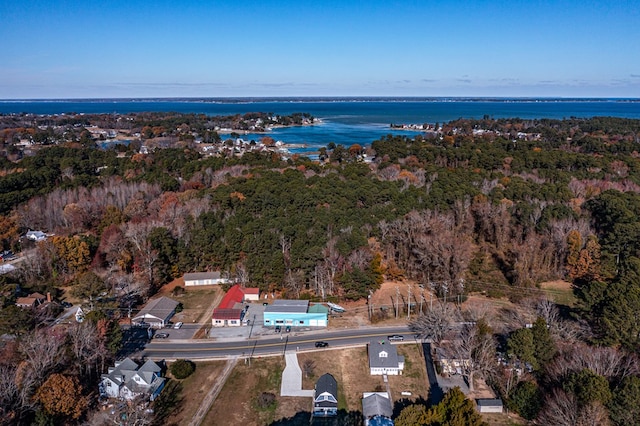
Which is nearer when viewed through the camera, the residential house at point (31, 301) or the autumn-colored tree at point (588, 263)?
the residential house at point (31, 301)

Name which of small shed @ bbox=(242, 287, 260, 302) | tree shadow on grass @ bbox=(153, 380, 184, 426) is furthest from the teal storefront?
tree shadow on grass @ bbox=(153, 380, 184, 426)

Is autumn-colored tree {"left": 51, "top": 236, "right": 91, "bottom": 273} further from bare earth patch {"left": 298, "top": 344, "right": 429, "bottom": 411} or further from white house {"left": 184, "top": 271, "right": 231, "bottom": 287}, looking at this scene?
bare earth patch {"left": 298, "top": 344, "right": 429, "bottom": 411}

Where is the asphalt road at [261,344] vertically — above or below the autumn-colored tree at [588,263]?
below

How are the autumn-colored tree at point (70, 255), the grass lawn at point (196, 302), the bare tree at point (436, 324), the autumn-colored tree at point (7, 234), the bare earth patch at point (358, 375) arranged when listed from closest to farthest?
the bare earth patch at point (358, 375) < the bare tree at point (436, 324) < the grass lawn at point (196, 302) < the autumn-colored tree at point (70, 255) < the autumn-colored tree at point (7, 234)

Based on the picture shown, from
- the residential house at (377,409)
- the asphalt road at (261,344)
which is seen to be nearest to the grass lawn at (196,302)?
the asphalt road at (261,344)

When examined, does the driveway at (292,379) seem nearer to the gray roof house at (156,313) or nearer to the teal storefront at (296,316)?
the teal storefront at (296,316)

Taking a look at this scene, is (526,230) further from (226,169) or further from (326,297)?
(226,169)

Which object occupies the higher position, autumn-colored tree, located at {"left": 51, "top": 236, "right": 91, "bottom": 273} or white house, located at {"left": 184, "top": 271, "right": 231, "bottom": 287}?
autumn-colored tree, located at {"left": 51, "top": 236, "right": 91, "bottom": 273}

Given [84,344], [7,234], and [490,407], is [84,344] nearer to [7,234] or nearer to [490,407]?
[490,407]
